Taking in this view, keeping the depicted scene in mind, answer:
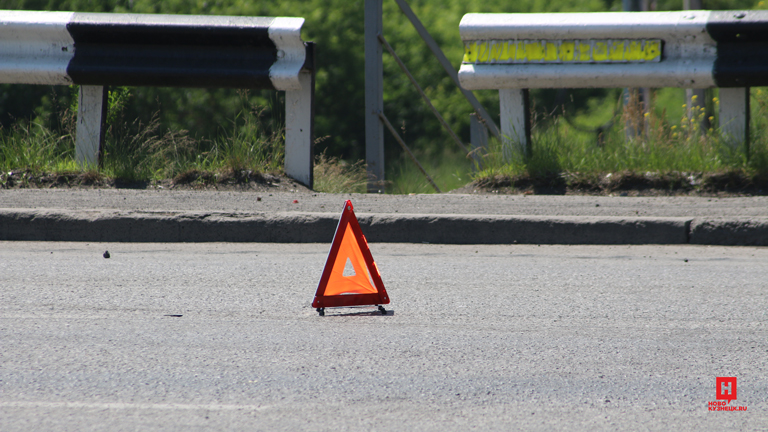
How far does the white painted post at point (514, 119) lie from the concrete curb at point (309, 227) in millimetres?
1687

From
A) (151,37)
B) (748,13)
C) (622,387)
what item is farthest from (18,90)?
(622,387)

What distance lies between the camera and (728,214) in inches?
227

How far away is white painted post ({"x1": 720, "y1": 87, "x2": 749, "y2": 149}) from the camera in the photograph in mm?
6777

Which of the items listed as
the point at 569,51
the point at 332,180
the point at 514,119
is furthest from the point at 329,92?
the point at 569,51

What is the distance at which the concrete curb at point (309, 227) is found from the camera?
5.65 meters

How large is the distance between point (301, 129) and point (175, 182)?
1.36 meters

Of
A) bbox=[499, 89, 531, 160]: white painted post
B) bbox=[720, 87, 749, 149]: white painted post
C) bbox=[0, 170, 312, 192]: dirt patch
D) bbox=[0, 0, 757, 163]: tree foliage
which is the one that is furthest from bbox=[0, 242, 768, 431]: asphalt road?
bbox=[0, 0, 757, 163]: tree foliage

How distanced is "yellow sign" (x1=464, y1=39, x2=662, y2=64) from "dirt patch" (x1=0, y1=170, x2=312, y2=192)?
2.39 metres

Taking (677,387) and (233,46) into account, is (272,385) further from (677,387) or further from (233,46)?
(233,46)

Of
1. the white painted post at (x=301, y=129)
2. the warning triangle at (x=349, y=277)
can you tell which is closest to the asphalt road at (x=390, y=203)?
the white painted post at (x=301, y=129)

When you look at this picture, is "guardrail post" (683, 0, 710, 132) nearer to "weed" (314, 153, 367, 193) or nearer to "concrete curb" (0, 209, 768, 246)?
"concrete curb" (0, 209, 768, 246)

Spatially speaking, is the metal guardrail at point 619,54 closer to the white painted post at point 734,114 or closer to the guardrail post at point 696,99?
the white painted post at point 734,114

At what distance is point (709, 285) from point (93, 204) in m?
4.86

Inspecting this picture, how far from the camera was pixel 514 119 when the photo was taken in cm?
738
